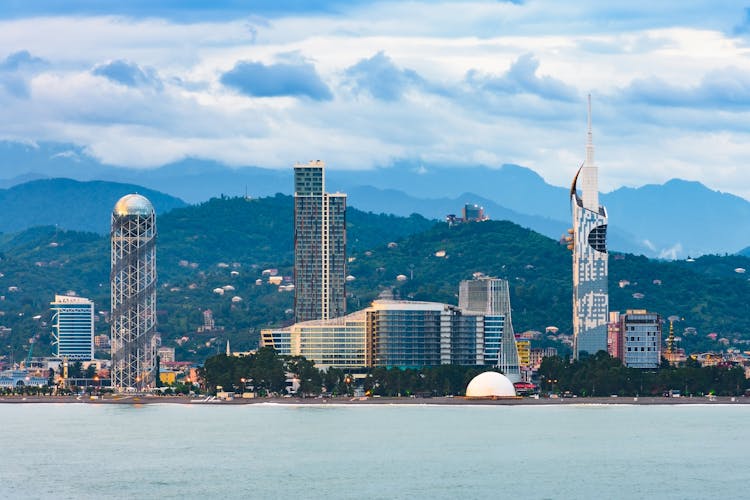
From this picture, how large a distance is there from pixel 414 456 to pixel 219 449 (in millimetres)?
18936

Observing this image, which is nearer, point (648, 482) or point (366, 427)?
point (648, 482)

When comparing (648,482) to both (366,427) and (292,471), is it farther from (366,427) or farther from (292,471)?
(366,427)

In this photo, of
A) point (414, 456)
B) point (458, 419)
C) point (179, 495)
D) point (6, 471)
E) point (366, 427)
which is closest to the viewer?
point (179, 495)

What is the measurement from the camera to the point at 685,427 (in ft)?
597

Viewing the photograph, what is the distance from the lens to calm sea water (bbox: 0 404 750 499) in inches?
4867

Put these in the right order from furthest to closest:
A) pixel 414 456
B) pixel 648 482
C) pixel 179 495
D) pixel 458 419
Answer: pixel 458 419 < pixel 414 456 < pixel 648 482 < pixel 179 495

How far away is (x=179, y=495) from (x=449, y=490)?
1847 cm

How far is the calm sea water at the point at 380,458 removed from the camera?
124m

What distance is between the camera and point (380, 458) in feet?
475

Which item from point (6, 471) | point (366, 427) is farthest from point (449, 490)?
point (366, 427)

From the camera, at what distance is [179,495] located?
12019 cm

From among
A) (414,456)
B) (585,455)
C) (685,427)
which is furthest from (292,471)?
(685,427)

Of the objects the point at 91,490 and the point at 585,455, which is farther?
the point at 585,455

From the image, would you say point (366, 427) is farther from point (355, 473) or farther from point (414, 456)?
point (355, 473)
